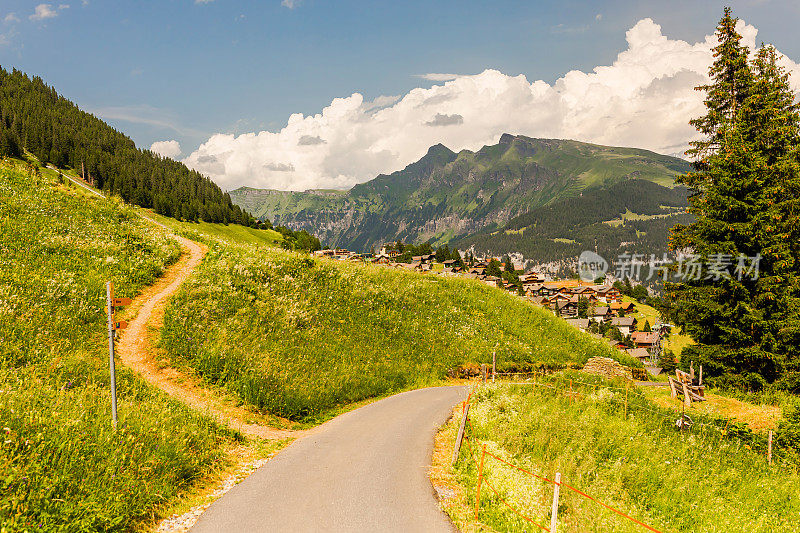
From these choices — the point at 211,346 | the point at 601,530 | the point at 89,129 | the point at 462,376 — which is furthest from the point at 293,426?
the point at 89,129

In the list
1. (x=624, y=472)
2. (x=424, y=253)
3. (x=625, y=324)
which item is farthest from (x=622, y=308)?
(x=624, y=472)

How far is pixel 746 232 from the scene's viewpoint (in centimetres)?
2311

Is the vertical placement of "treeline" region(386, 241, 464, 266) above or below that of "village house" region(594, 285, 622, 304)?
above

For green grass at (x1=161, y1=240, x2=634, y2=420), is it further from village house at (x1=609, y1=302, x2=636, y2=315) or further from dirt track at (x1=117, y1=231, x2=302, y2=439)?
village house at (x1=609, y1=302, x2=636, y2=315)

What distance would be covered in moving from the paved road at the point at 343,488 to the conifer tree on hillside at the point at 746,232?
64.5 ft

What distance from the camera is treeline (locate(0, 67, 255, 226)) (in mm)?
102562

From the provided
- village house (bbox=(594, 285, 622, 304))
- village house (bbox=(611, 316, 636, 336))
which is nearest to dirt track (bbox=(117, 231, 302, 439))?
village house (bbox=(611, 316, 636, 336))

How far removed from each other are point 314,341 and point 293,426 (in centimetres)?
709

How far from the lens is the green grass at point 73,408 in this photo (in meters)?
7.55

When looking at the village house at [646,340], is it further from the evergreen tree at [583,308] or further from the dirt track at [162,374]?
the dirt track at [162,374]

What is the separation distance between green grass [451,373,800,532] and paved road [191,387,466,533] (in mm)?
1421

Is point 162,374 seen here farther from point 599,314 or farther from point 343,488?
point 599,314

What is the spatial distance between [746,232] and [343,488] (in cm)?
2613

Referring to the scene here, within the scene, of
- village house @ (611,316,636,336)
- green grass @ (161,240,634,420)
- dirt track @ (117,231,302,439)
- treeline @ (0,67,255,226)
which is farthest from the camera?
village house @ (611,316,636,336)
